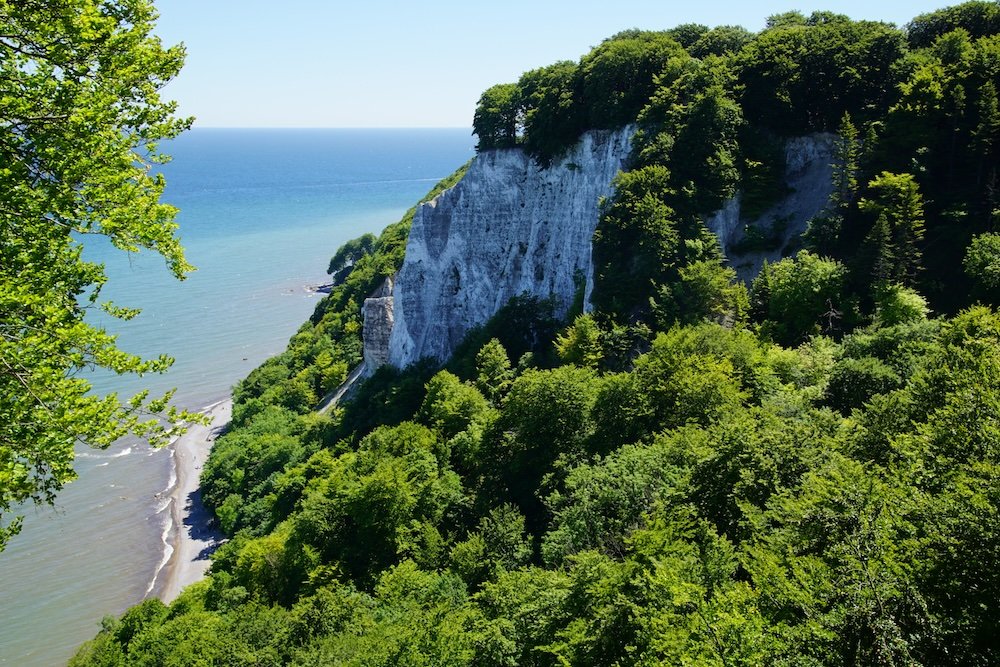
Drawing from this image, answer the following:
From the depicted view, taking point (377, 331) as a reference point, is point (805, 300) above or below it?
above

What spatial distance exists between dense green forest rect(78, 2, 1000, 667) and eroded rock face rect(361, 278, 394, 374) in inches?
154

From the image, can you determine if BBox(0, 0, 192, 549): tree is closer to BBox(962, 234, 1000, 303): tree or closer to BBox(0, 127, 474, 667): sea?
BBox(0, 127, 474, 667): sea

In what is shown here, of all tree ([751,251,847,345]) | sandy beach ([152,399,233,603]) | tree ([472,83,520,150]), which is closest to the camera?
tree ([751,251,847,345])

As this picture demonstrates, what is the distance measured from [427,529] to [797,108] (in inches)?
1276

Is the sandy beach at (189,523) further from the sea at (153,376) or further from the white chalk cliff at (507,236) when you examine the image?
the white chalk cliff at (507,236)

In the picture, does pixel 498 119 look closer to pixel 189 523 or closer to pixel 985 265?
pixel 985 265

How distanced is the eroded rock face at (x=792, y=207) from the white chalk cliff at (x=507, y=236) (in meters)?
0.06

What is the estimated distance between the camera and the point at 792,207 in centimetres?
3681

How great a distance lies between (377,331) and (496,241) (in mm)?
15103

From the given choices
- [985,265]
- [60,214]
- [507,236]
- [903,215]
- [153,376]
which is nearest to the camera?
[60,214]

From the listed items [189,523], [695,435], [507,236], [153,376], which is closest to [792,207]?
[507,236]

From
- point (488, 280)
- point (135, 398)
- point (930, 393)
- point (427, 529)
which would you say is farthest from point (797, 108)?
point (135, 398)

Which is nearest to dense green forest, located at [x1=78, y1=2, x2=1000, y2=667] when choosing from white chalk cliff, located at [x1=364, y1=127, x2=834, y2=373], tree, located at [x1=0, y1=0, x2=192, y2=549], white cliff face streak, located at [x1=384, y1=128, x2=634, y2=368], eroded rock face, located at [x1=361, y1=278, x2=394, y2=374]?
white chalk cliff, located at [x1=364, y1=127, x2=834, y2=373]

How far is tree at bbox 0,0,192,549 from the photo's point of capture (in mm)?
7156
